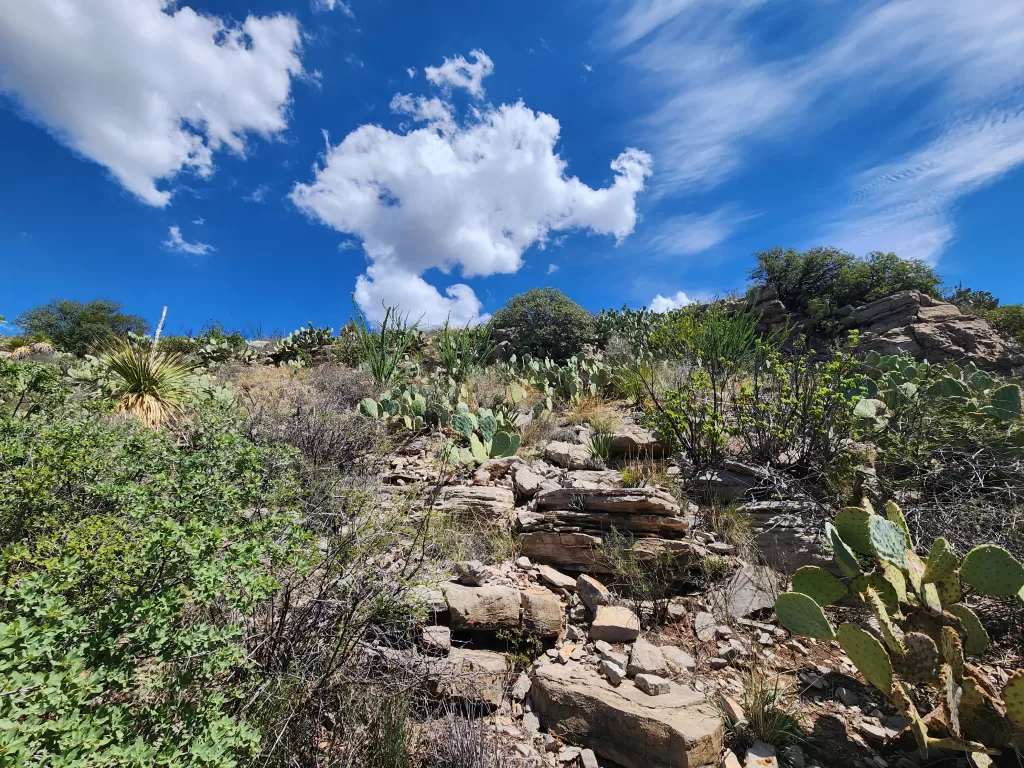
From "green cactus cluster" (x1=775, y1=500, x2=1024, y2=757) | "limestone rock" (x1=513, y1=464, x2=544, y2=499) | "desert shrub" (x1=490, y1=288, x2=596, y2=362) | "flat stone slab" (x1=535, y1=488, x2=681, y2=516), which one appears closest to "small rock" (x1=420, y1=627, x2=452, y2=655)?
"flat stone slab" (x1=535, y1=488, x2=681, y2=516)

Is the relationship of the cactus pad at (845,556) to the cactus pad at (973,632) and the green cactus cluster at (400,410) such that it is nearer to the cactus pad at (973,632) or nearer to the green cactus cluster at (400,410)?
the cactus pad at (973,632)

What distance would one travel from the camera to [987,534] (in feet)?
10.5

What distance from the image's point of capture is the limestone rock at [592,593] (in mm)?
3047

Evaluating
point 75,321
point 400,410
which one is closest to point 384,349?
point 400,410

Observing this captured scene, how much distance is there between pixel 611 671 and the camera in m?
2.47

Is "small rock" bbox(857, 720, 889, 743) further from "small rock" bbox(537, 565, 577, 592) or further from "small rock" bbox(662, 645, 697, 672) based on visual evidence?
"small rock" bbox(537, 565, 577, 592)

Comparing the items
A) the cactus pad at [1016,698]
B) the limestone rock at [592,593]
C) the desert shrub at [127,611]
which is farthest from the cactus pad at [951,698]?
the desert shrub at [127,611]

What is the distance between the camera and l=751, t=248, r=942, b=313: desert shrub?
1396cm

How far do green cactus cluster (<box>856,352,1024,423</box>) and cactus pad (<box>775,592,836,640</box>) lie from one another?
2.75 metres

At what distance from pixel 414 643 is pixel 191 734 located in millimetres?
1200

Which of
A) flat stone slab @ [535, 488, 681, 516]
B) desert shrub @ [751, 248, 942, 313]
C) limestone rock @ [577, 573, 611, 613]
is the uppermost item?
desert shrub @ [751, 248, 942, 313]

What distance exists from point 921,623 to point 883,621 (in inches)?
17.6

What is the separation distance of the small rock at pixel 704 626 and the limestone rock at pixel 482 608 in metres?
1.13

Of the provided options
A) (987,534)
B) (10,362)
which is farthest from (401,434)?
(987,534)
